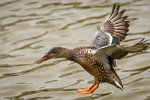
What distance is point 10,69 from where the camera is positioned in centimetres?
841

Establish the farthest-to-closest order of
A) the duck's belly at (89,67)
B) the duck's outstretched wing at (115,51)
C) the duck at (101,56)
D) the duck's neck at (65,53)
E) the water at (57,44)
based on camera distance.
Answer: the water at (57,44) < the duck's neck at (65,53) < the duck's belly at (89,67) < the duck at (101,56) < the duck's outstretched wing at (115,51)

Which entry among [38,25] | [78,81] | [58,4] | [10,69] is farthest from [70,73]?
[58,4]

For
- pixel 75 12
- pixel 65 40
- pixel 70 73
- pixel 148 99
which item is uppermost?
pixel 75 12

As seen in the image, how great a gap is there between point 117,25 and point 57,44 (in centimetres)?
305

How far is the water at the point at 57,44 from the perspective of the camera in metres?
7.09

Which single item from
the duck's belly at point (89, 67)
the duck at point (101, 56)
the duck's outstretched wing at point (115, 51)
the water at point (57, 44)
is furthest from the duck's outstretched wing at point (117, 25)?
the water at point (57, 44)

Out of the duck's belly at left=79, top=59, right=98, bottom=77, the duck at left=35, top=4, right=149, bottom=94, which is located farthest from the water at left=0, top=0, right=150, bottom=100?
A: the duck's belly at left=79, top=59, right=98, bottom=77

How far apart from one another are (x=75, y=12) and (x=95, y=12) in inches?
28.0

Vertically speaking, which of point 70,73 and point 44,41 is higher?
point 44,41

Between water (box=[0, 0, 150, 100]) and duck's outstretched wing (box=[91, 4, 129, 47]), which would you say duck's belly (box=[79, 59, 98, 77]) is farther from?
water (box=[0, 0, 150, 100])

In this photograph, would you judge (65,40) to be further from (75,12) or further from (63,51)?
(63,51)

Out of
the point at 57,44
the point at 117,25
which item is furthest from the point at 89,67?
the point at 57,44

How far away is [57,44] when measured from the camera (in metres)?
9.35

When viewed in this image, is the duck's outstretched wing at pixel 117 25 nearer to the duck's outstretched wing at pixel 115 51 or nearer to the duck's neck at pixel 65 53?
the duck's outstretched wing at pixel 115 51
